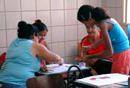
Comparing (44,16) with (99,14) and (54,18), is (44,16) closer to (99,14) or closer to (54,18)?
(54,18)

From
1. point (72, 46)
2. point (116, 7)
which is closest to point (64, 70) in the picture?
point (72, 46)

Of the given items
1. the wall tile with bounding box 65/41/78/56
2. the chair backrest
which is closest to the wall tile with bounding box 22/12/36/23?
the wall tile with bounding box 65/41/78/56

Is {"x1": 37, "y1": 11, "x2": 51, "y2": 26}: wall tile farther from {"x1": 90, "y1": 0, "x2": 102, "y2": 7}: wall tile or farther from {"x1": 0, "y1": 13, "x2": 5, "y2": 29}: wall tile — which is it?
{"x1": 90, "y1": 0, "x2": 102, "y2": 7}: wall tile

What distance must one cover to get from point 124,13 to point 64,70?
6.74ft

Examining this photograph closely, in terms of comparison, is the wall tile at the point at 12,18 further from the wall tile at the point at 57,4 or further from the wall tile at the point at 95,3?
the wall tile at the point at 95,3

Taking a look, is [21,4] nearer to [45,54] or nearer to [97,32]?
[97,32]

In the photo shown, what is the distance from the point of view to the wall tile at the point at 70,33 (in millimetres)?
4430

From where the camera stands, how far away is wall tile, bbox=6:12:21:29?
149 inches

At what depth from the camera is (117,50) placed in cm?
243

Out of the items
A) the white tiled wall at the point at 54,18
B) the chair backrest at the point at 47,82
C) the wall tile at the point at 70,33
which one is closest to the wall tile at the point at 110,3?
the white tiled wall at the point at 54,18

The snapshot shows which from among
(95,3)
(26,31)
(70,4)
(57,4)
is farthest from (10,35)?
(95,3)

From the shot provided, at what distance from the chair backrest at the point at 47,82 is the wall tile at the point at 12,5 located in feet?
6.55

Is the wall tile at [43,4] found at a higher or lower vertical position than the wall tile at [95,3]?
lower

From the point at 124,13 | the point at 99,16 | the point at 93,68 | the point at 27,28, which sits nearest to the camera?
the point at 99,16
